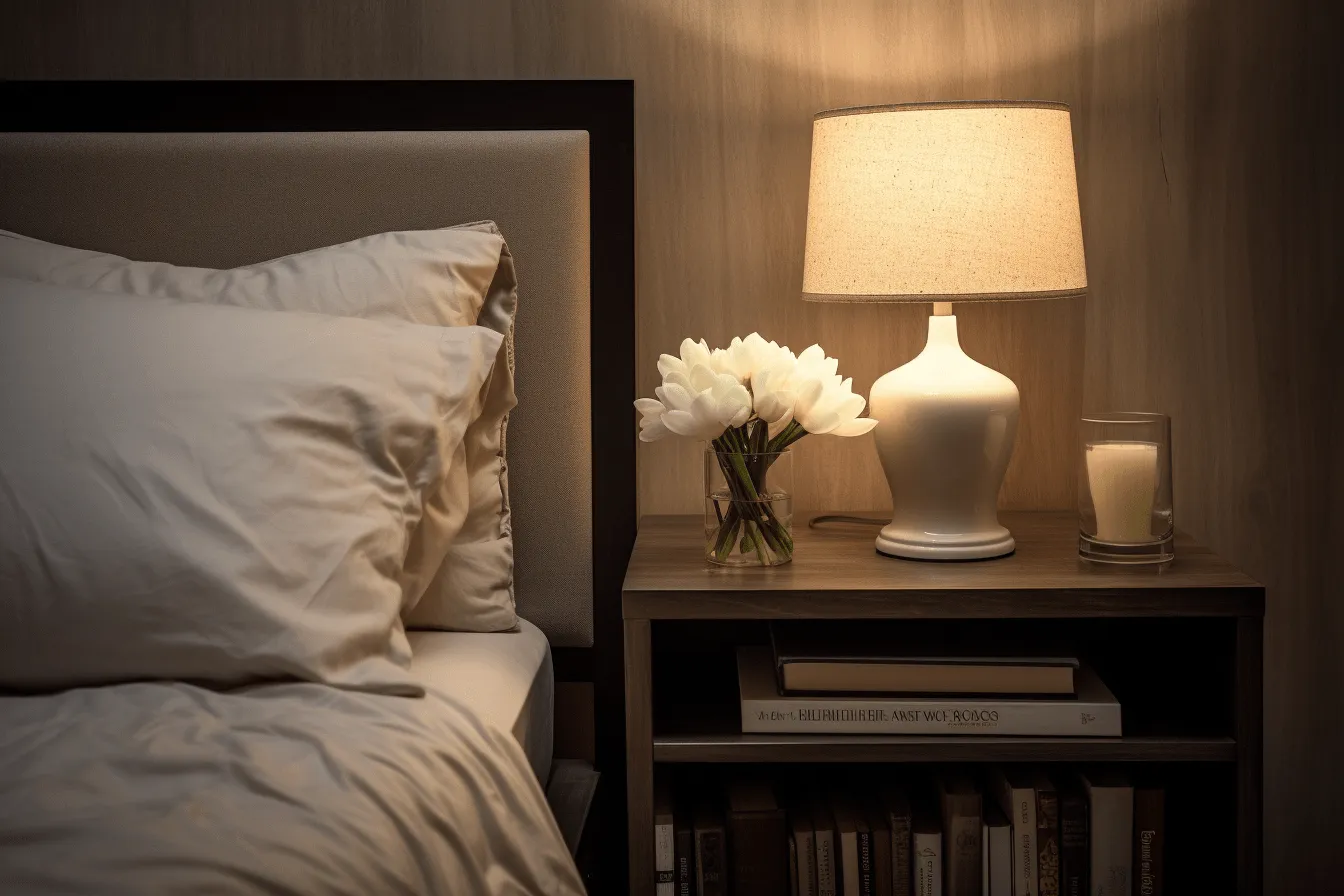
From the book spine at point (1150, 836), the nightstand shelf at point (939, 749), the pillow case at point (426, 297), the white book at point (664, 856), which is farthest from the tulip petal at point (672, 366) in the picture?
the book spine at point (1150, 836)

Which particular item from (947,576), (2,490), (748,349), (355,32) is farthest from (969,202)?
(2,490)

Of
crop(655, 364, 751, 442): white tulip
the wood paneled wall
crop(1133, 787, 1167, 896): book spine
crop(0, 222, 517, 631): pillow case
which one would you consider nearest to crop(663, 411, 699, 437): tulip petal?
crop(655, 364, 751, 442): white tulip

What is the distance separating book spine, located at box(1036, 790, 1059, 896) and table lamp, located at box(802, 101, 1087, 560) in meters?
0.31

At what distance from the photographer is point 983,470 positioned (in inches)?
56.7

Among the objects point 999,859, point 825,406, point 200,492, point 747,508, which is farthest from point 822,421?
point 200,492

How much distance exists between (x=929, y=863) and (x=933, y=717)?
0.69ft

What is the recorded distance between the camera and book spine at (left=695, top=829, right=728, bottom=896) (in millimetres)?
1455

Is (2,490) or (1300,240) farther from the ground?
(1300,240)

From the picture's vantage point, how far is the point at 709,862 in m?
1.46

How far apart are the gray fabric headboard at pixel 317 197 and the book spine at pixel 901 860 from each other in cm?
57

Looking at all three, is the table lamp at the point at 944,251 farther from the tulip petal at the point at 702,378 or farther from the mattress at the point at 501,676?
the mattress at the point at 501,676

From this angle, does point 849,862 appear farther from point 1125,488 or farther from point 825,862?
point 1125,488

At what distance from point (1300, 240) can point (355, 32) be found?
1.38m

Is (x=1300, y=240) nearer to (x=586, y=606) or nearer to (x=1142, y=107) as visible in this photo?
(x=1142, y=107)
